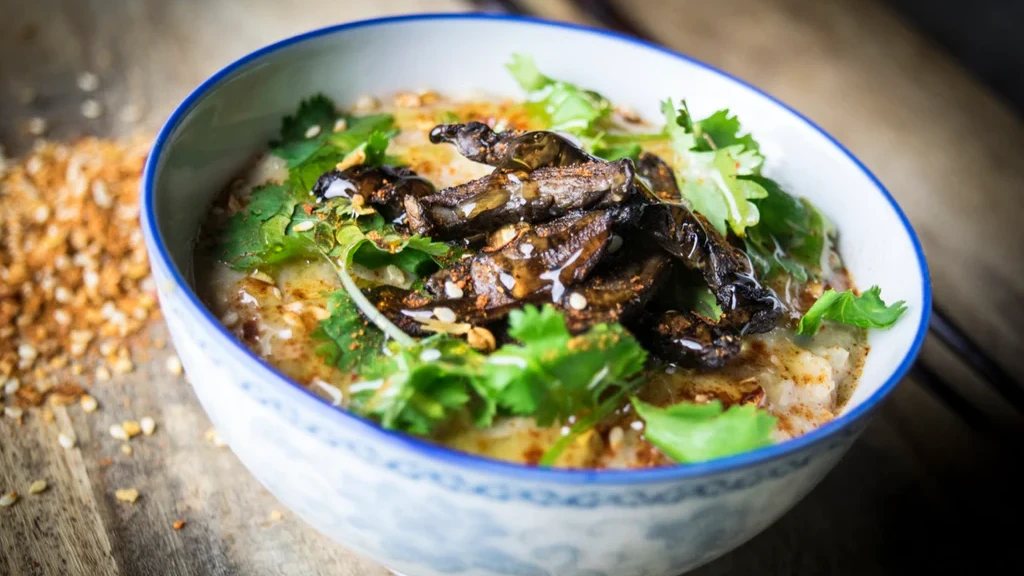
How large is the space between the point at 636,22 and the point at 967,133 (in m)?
1.50

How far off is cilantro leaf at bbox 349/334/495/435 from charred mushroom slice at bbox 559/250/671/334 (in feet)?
0.67

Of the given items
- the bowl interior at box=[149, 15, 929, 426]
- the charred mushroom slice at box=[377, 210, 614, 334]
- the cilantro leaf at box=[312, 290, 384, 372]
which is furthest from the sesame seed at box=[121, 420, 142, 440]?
the charred mushroom slice at box=[377, 210, 614, 334]

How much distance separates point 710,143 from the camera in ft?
7.80

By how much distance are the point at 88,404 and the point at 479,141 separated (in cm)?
133

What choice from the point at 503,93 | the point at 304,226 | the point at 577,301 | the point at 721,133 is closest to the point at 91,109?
the point at 503,93

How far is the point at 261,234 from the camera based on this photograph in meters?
2.07

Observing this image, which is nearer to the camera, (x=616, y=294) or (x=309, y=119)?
(x=616, y=294)

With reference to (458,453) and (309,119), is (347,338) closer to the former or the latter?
(458,453)

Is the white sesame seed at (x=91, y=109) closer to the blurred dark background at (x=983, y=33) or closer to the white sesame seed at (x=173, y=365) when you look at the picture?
the white sesame seed at (x=173, y=365)

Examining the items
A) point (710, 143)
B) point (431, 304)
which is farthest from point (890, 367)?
point (431, 304)

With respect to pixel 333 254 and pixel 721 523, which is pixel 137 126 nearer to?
pixel 333 254

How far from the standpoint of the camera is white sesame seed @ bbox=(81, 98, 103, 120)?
11.1 feet

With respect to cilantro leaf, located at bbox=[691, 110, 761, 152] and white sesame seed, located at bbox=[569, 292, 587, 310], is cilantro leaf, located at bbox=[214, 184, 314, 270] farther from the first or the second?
cilantro leaf, located at bbox=[691, 110, 761, 152]

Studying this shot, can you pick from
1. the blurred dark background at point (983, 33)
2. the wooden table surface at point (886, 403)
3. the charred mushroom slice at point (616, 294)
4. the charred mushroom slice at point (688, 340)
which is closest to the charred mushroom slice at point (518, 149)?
the charred mushroom slice at point (616, 294)
